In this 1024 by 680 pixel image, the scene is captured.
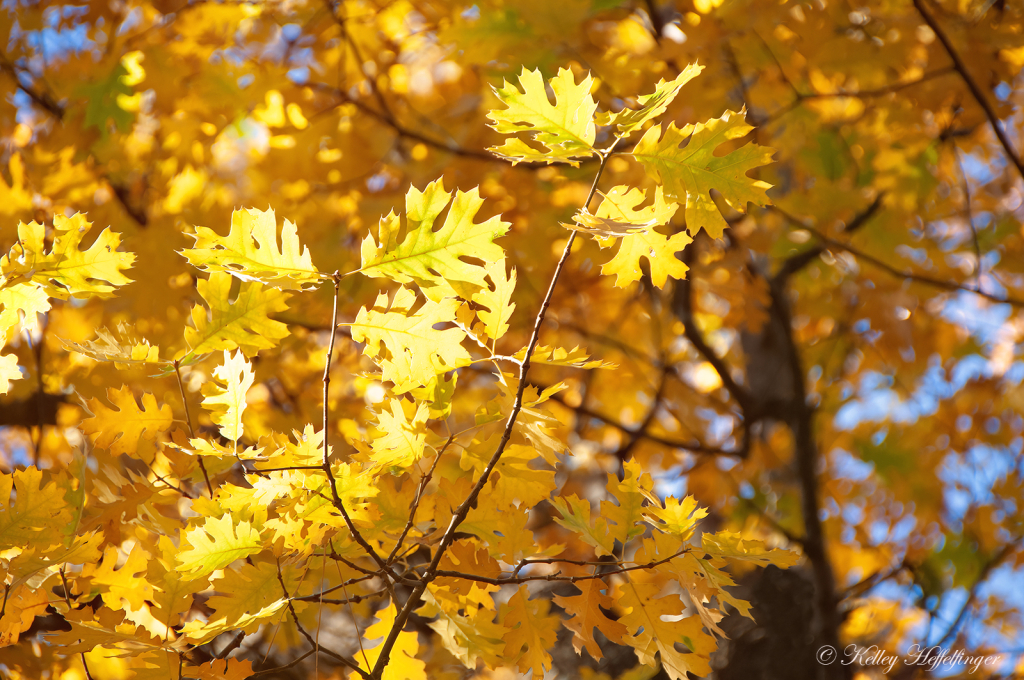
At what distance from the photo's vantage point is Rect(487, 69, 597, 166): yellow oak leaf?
36.8 inches

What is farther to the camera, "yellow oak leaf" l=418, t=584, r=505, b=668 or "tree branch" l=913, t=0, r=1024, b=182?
"tree branch" l=913, t=0, r=1024, b=182

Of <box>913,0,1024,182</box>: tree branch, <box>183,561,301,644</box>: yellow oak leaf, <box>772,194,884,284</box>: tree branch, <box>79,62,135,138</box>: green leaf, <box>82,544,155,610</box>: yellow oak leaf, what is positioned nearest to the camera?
<box>183,561,301,644</box>: yellow oak leaf

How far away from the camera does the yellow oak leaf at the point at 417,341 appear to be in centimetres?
90

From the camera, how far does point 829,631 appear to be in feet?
7.93

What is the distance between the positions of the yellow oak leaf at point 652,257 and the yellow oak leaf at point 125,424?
763 mm

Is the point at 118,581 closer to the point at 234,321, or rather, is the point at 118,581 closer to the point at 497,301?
the point at 234,321

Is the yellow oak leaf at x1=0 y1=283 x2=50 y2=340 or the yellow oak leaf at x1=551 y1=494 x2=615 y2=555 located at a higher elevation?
the yellow oak leaf at x1=0 y1=283 x2=50 y2=340

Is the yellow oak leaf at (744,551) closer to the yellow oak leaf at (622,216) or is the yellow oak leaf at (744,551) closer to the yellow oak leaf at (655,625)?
the yellow oak leaf at (655,625)

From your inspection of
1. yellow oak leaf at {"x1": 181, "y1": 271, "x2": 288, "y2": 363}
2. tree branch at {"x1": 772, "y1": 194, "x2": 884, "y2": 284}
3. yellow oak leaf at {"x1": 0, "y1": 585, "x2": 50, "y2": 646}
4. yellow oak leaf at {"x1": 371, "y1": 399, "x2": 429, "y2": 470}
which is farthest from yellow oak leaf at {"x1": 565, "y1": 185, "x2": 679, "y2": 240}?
tree branch at {"x1": 772, "y1": 194, "x2": 884, "y2": 284}

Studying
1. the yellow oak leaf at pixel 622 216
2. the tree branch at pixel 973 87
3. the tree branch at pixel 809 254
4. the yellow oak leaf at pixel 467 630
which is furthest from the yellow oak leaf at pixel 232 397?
the tree branch at pixel 809 254

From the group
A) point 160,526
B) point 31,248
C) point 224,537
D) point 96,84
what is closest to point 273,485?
point 224,537

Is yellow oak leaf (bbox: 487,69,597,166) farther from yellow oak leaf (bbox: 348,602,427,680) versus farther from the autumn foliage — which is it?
→ yellow oak leaf (bbox: 348,602,427,680)

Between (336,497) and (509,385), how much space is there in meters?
0.29

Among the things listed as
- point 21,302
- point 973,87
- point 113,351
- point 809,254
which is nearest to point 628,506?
point 113,351
